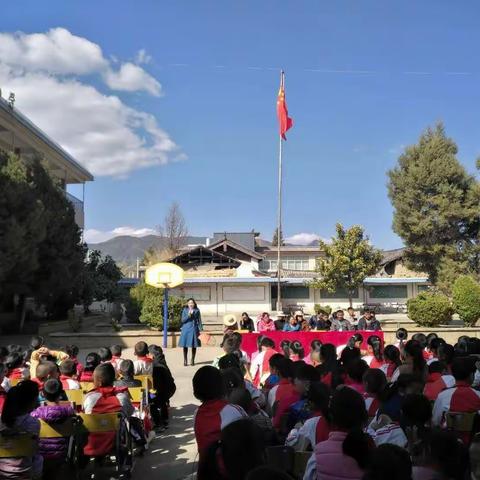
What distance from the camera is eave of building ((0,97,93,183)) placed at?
21155 mm

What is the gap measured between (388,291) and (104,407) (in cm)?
3798

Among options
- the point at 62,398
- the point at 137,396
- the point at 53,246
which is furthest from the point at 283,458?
the point at 53,246

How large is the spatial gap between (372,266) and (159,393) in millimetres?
27929

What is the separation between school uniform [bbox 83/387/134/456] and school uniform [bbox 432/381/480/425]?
2985mm

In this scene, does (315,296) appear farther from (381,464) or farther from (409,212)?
(381,464)

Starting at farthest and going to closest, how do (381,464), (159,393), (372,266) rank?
(372,266)
(159,393)
(381,464)

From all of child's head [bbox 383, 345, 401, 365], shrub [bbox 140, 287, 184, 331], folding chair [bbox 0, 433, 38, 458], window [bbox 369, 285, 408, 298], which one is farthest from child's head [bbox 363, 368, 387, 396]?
window [bbox 369, 285, 408, 298]

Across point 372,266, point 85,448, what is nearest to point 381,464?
point 85,448

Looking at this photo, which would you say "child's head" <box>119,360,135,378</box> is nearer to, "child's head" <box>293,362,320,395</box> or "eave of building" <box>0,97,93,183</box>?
"child's head" <box>293,362,320,395</box>

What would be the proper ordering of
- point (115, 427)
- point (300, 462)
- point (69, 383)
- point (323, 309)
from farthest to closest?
point (323, 309), point (69, 383), point (115, 427), point (300, 462)

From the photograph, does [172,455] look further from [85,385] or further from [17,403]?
[17,403]

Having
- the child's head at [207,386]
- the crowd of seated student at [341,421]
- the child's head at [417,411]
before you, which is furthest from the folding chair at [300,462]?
the child's head at [417,411]

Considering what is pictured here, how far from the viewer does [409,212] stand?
1123 inches

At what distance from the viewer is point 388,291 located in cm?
4106
